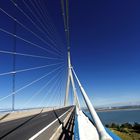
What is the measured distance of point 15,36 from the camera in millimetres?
9414

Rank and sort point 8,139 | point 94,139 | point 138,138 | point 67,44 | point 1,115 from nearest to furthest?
point 94,139 → point 8,139 → point 1,115 → point 138,138 → point 67,44

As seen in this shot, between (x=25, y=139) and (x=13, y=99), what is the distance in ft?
8.53

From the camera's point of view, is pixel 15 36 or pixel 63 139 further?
pixel 15 36

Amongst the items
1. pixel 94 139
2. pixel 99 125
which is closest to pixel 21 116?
pixel 94 139

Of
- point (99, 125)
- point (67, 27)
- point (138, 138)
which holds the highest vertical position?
point (67, 27)

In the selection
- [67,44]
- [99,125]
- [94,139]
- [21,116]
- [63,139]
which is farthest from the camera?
[67,44]

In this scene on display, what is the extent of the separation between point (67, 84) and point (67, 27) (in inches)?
515

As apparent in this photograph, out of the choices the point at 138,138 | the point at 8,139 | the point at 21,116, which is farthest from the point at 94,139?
the point at 138,138

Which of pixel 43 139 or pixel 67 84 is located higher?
pixel 67 84

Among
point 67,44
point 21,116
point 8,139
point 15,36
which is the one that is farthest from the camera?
point 67,44

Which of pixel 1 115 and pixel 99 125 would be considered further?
pixel 1 115

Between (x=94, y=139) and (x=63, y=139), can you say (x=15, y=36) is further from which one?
(x=94, y=139)

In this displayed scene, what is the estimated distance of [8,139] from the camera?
8008mm

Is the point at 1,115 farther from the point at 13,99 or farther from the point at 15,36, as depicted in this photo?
the point at 15,36
